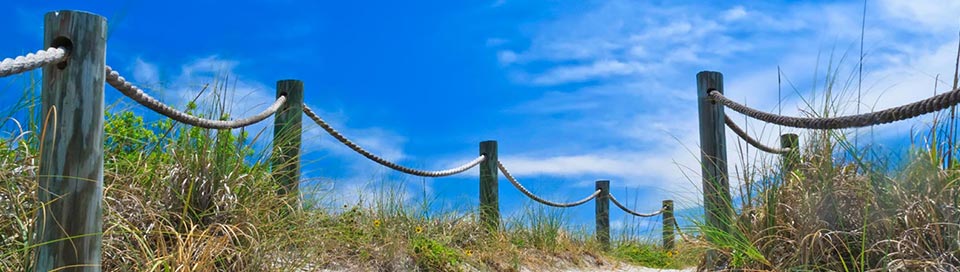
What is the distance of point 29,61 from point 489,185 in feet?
19.3

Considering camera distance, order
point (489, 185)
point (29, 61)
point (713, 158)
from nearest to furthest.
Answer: point (29, 61), point (713, 158), point (489, 185)

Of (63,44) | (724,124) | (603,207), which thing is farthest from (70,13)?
(603,207)

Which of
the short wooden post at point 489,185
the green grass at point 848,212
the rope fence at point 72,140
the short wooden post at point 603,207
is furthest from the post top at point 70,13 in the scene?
the short wooden post at point 603,207

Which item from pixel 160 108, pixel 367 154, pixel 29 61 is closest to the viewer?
pixel 29 61

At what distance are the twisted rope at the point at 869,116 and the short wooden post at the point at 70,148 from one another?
3462 mm

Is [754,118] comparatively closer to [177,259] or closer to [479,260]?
[479,260]

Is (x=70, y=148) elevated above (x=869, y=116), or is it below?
below

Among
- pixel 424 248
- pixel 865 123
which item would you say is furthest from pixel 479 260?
pixel 865 123

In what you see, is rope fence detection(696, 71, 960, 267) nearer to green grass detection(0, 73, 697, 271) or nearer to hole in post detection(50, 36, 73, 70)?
green grass detection(0, 73, 697, 271)

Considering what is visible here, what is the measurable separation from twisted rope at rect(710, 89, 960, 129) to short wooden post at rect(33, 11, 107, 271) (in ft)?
11.4

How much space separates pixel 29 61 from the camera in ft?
10.3

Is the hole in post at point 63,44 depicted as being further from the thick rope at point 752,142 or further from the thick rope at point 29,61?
the thick rope at point 752,142

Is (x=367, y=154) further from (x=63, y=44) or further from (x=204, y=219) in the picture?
(x=63, y=44)

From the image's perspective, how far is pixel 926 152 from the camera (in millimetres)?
4246
